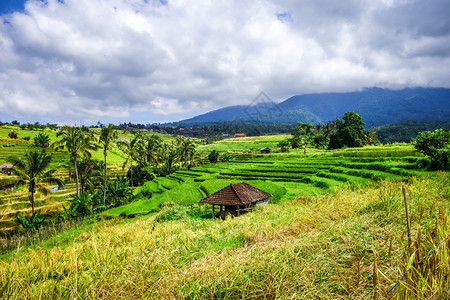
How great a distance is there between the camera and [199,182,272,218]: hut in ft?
54.9

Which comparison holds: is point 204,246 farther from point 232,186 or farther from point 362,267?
point 232,186

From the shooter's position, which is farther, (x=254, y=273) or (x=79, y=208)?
(x=79, y=208)

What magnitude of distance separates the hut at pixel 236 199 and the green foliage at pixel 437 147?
13577mm

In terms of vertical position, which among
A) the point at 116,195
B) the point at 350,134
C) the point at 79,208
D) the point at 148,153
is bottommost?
the point at 79,208

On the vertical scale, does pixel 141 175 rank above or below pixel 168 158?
below

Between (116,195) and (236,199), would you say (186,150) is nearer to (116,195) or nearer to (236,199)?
(116,195)

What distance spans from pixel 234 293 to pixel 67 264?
8.44 feet

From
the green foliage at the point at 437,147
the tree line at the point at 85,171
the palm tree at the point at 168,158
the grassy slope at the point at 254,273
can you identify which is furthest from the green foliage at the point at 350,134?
the grassy slope at the point at 254,273

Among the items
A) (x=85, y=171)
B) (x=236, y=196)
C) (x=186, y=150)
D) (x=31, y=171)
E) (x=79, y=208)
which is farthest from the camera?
(x=186, y=150)

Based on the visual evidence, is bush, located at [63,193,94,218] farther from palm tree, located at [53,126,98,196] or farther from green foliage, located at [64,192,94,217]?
palm tree, located at [53,126,98,196]

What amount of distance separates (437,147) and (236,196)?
17293 mm

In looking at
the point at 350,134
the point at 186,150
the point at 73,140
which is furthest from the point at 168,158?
the point at 350,134

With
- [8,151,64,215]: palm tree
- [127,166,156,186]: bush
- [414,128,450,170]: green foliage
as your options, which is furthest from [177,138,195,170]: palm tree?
[414,128,450,170]: green foliage

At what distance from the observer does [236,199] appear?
55.5 ft
